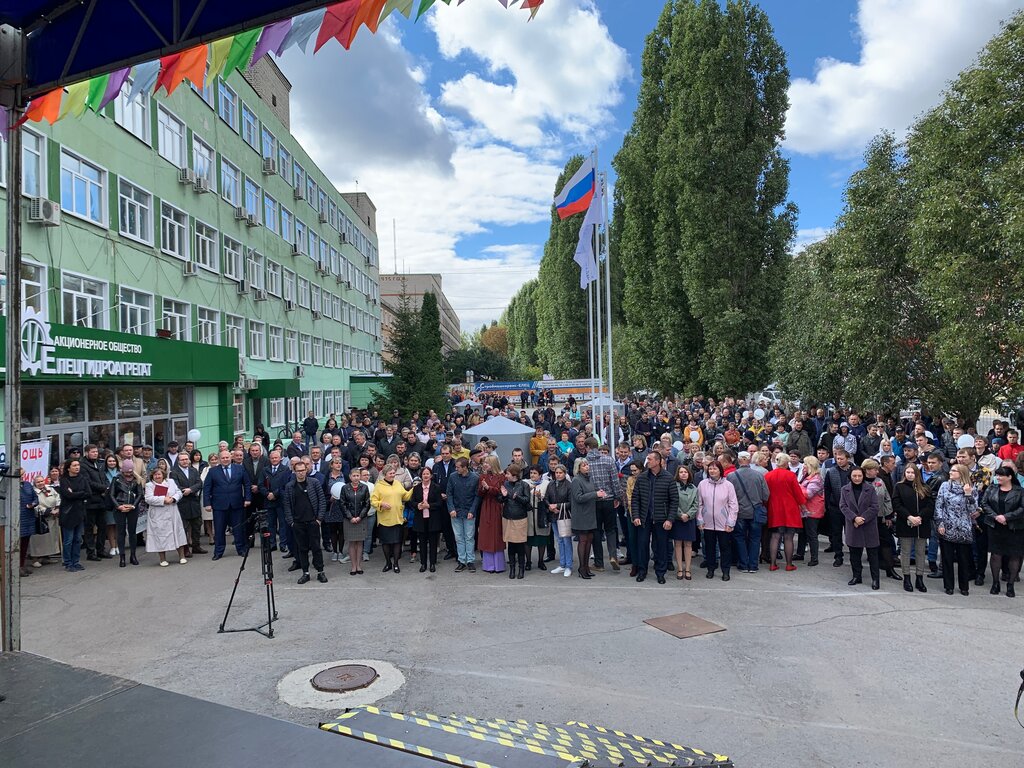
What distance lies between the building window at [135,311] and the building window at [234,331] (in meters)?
5.64

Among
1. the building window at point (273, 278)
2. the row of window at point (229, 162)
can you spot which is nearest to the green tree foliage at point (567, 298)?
the row of window at point (229, 162)

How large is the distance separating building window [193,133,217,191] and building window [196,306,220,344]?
4767 mm

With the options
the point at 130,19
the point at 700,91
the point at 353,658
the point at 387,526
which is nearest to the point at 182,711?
the point at 353,658

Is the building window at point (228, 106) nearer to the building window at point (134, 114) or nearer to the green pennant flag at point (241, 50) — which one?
the building window at point (134, 114)

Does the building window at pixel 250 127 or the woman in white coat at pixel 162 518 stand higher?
the building window at pixel 250 127

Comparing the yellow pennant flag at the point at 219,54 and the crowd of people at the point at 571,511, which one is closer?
the yellow pennant flag at the point at 219,54

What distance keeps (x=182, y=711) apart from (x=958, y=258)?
53.8 feet

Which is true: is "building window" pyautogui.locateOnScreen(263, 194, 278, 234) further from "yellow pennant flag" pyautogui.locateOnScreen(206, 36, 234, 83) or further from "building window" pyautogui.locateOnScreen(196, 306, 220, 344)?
"yellow pennant flag" pyautogui.locateOnScreen(206, 36, 234, 83)

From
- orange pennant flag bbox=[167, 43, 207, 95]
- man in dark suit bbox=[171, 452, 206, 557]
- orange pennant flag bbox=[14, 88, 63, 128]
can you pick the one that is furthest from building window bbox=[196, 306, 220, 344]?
orange pennant flag bbox=[167, 43, 207, 95]

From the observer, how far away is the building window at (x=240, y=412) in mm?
25953

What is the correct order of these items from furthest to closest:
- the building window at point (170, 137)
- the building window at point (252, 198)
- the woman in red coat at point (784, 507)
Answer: the building window at point (252, 198)
the building window at point (170, 137)
the woman in red coat at point (784, 507)

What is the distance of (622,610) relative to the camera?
27.0 ft

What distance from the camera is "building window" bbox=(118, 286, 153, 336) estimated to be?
60.3 feet

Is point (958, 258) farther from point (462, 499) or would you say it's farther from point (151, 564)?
point (151, 564)
